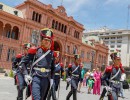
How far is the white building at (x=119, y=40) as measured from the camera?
10531 centimetres

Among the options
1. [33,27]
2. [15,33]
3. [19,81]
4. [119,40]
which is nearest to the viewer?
[19,81]

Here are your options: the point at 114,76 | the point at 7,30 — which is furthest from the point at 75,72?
the point at 7,30

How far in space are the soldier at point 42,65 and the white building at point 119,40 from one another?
3988 inches

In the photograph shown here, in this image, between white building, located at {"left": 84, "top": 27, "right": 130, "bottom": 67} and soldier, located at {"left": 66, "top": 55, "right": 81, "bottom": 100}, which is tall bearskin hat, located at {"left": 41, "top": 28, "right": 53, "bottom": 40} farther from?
white building, located at {"left": 84, "top": 27, "right": 130, "bottom": 67}

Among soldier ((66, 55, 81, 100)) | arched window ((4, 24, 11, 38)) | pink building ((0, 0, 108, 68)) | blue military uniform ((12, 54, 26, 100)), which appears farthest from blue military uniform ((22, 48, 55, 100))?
arched window ((4, 24, 11, 38))

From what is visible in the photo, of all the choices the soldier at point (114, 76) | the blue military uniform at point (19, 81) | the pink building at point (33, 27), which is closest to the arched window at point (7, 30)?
the pink building at point (33, 27)

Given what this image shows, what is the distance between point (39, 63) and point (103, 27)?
117378 millimetres

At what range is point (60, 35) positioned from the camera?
51094 millimetres

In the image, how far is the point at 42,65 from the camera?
220 inches

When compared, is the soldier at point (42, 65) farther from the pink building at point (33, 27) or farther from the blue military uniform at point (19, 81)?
the pink building at point (33, 27)

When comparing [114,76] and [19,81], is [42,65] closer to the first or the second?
[19,81]

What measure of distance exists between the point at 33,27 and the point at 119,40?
7045cm

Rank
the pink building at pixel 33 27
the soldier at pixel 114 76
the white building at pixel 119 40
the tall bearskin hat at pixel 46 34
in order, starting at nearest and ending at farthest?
1. the tall bearskin hat at pixel 46 34
2. the soldier at pixel 114 76
3. the pink building at pixel 33 27
4. the white building at pixel 119 40

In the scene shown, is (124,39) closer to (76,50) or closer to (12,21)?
(76,50)
